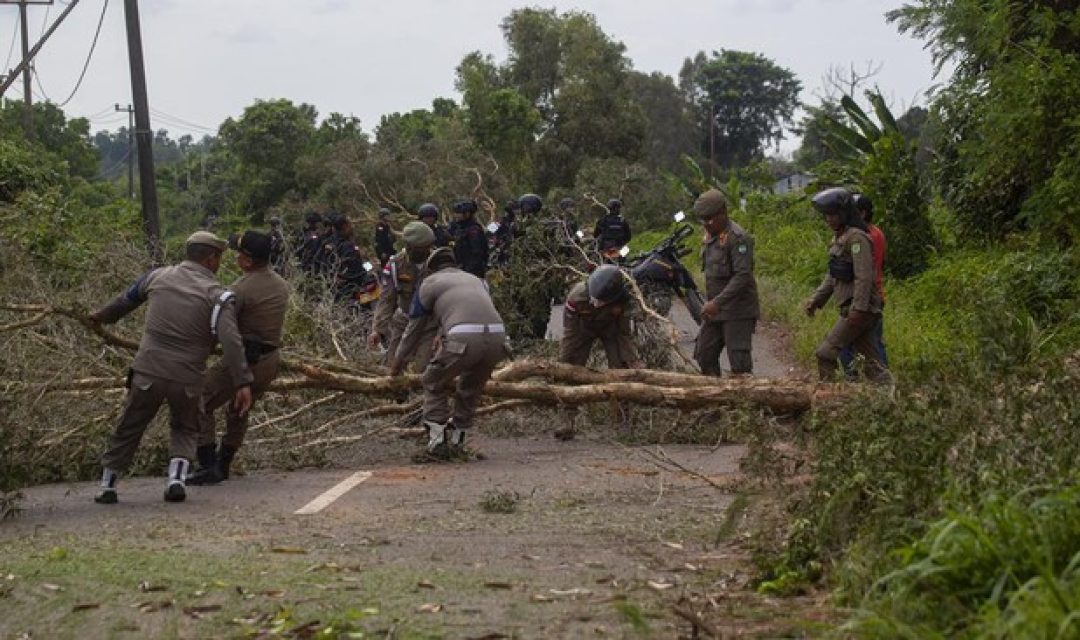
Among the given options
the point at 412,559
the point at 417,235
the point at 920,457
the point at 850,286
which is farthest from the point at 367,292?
the point at 920,457

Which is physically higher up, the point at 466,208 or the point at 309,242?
the point at 466,208

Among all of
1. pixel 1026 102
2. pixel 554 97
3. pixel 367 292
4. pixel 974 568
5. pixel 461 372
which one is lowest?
pixel 974 568

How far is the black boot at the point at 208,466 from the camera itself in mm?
10719

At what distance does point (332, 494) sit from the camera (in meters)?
9.84

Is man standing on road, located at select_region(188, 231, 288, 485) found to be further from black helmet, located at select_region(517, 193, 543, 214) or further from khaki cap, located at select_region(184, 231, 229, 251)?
black helmet, located at select_region(517, 193, 543, 214)

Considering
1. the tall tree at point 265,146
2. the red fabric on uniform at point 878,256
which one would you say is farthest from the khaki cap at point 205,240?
the tall tree at point 265,146

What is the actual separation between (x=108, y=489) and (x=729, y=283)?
5106mm

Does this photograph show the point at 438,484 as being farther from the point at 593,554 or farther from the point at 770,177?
the point at 770,177

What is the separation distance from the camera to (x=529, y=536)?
26.0ft

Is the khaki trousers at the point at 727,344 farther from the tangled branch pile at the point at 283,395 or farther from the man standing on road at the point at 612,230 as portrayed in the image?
the man standing on road at the point at 612,230

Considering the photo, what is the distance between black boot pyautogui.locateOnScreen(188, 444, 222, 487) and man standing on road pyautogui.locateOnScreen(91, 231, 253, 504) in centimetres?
65

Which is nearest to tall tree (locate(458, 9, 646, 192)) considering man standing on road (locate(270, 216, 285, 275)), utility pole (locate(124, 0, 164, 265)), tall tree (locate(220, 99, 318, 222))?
tall tree (locate(220, 99, 318, 222))

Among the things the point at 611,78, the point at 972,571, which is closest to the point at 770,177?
the point at 611,78

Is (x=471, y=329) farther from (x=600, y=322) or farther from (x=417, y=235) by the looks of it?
(x=600, y=322)
